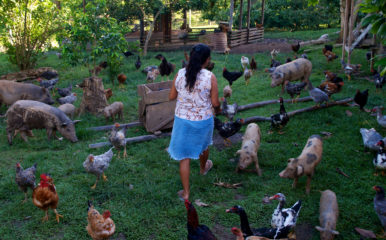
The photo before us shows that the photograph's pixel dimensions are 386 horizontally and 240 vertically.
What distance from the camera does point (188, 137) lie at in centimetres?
478

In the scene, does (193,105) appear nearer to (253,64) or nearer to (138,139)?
(138,139)

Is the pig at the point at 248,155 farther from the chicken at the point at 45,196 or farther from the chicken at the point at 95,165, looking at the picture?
the chicken at the point at 45,196

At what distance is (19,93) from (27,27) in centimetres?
535

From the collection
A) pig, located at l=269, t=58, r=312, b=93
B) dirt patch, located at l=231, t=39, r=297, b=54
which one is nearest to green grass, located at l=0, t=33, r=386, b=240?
pig, located at l=269, t=58, r=312, b=93

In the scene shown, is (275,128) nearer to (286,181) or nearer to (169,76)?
(286,181)

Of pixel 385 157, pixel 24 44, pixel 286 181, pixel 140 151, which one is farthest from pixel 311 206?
pixel 24 44

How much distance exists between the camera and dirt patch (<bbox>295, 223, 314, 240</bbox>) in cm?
440

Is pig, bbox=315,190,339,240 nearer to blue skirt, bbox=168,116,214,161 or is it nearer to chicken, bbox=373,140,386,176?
chicken, bbox=373,140,386,176

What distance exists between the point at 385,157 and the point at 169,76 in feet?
30.5

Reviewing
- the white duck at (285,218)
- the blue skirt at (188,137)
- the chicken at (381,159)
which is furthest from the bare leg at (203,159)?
the chicken at (381,159)

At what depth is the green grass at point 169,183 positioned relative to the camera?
15.2ft

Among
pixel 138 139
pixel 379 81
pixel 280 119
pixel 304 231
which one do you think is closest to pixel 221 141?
pixel 280 119

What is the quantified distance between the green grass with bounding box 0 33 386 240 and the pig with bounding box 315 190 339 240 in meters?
0.21

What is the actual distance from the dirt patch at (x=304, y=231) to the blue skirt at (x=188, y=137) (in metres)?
1.75
